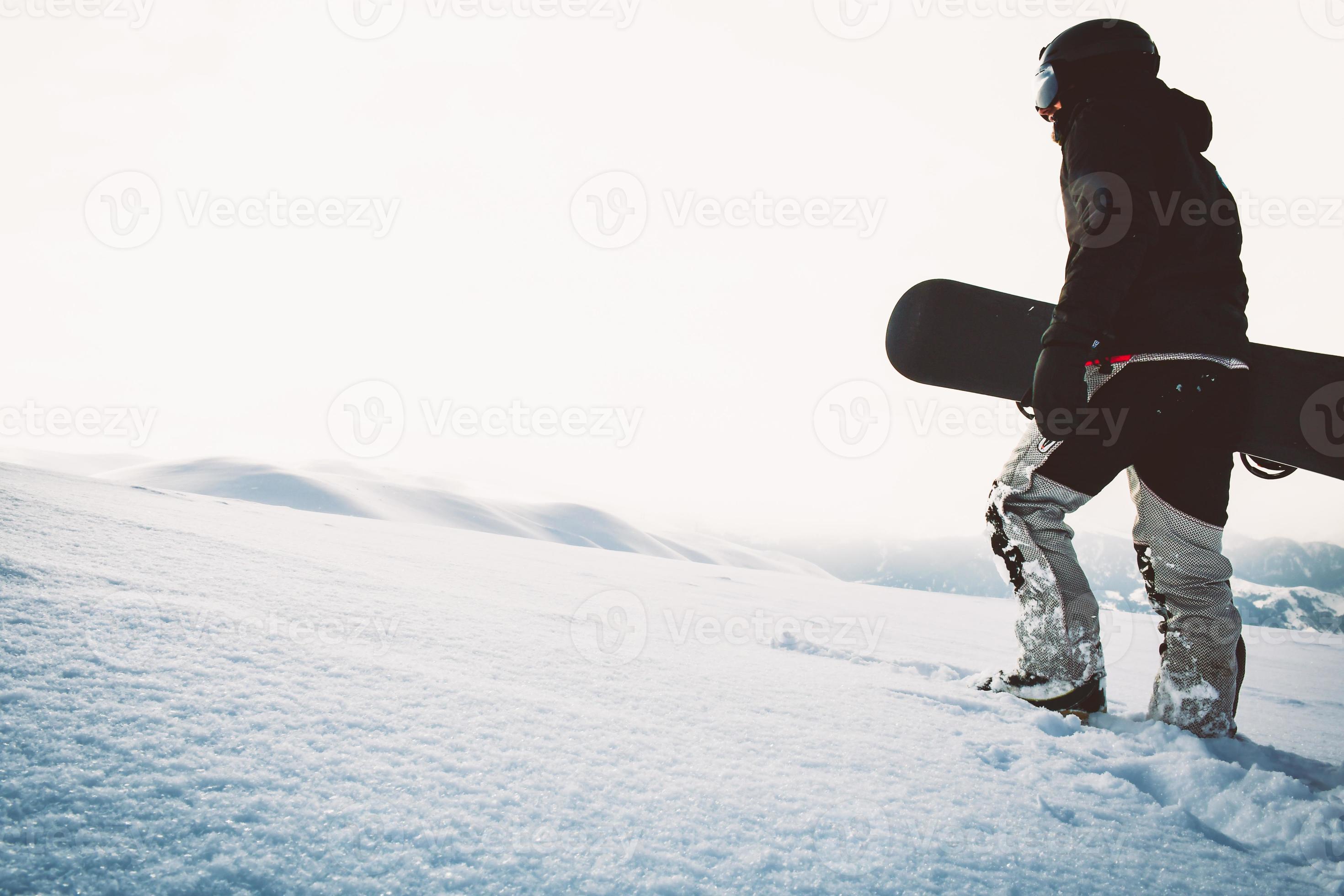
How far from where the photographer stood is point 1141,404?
139cm

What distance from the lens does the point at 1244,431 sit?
1546 mm

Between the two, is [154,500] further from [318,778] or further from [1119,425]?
[1119,425]

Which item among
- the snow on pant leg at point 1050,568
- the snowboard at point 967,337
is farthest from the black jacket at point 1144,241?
the snowboard at point 967,337

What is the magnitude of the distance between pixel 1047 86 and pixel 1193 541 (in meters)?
1.32

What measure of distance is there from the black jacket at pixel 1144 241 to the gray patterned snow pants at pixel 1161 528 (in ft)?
0.33

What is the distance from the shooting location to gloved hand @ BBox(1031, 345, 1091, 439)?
1339 millimetres

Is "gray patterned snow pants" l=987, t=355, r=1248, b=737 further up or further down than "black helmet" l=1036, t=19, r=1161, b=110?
further down

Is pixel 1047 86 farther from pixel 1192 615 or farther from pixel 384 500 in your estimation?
pixel 384 500

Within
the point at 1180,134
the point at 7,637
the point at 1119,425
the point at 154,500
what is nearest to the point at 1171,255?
the point at 1180,134

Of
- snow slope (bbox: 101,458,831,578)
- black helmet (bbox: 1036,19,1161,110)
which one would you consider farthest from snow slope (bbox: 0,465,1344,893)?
snow slope (bbox: 101,458,831,578)

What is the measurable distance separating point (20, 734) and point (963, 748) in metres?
1.26
